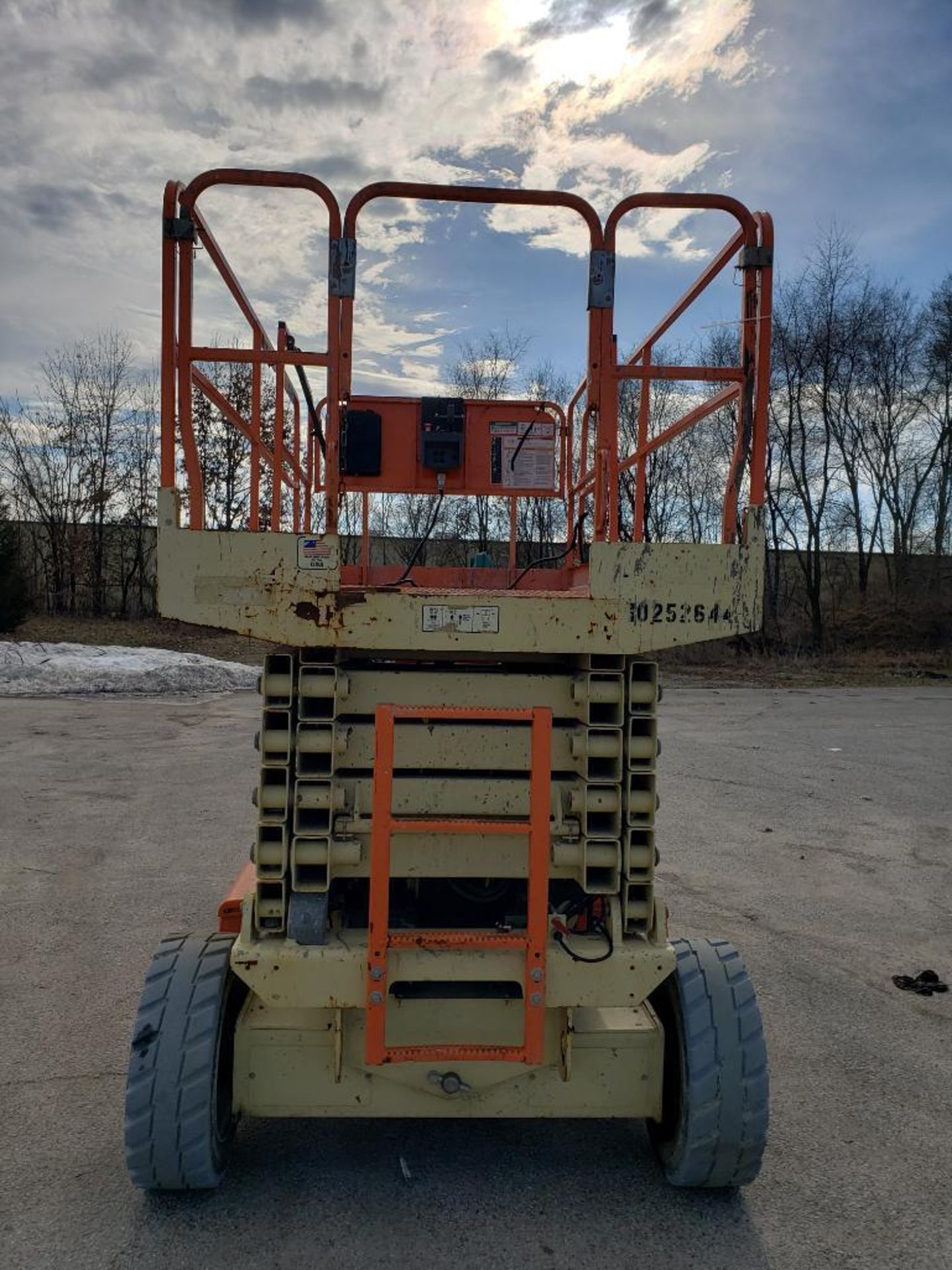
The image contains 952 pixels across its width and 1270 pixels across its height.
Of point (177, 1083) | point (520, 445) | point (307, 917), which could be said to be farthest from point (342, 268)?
point (177, 1083)

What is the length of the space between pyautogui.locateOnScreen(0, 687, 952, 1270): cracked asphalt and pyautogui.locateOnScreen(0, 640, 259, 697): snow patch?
315 inches

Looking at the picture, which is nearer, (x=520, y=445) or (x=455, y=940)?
(x=455, y=940)

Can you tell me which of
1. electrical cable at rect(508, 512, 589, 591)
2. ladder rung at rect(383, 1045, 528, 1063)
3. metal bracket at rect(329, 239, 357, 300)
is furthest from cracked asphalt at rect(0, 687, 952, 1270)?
metal bracket at rect(329, 239, 357, 300)

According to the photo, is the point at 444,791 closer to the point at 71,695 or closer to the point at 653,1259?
the point at 653,1259

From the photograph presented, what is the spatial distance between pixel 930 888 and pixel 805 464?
28.3 meters

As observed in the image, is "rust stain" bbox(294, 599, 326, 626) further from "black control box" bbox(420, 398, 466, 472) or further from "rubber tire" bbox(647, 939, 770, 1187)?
"black control box" bbox(420, 398, 466, 472)

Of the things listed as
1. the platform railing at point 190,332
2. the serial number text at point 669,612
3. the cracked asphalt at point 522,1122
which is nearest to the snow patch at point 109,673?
the cracked asphalt at point 522,1122

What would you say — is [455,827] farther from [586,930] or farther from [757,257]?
[757,257]

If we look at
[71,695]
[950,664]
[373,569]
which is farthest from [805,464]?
[373,569]

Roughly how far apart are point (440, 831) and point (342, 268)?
1.77 meters

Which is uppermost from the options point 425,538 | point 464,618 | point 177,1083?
point 425,538

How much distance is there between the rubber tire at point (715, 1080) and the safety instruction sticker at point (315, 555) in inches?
66.5

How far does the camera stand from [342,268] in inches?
115

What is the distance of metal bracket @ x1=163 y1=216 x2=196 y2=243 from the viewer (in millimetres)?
2895
